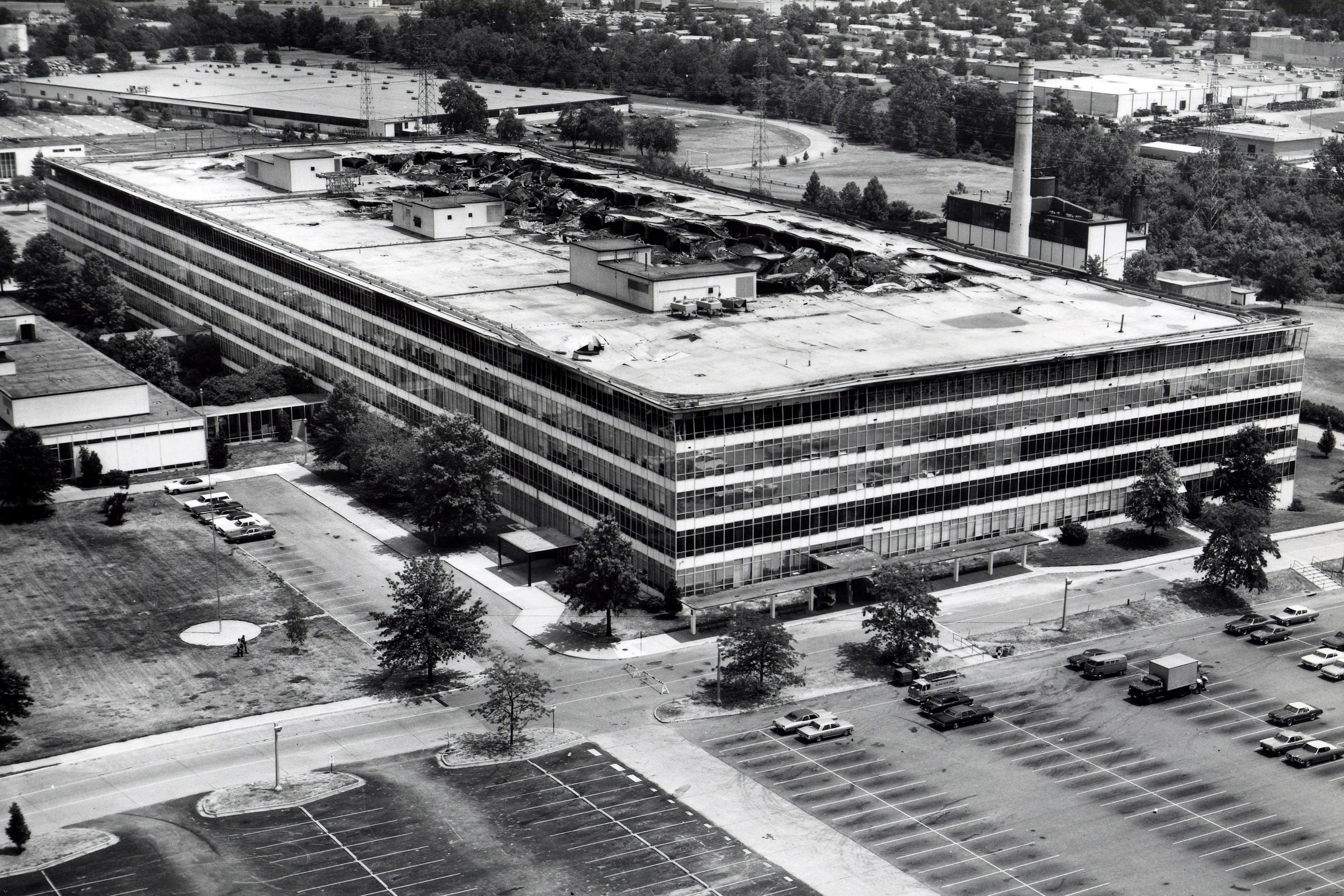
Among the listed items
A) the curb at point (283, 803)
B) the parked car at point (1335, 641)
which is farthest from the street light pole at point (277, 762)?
the parked car at point (1335, 641)

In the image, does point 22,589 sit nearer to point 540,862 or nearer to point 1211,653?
point 540,862

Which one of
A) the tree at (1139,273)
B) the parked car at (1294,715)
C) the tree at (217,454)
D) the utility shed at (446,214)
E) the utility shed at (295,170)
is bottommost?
the parked car at (1294,715)

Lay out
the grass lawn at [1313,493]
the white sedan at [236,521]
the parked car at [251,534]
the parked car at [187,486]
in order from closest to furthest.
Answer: the parked car at [251,534] < the white sedan at [236,521] < the grass lawn at [1313,493] < the parked car at [187,486]

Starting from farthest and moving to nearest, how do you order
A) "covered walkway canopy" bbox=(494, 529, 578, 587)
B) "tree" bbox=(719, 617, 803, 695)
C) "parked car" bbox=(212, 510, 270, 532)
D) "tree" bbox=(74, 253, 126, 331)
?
"tree" bbox=(74, 253, 126, 331)
"parked car" bbox=(212, 510, 270, 532)
"covered walkway canopy" bbox=(494, 529, 578, 587)
"tree" bbox=(719, 617, 803, 695)

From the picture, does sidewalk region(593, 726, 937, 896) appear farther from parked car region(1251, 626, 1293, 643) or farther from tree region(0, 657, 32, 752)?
parked car region(1251, 626, 1293, 643)

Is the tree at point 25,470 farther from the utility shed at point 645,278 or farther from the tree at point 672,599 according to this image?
the tree at point 672,599

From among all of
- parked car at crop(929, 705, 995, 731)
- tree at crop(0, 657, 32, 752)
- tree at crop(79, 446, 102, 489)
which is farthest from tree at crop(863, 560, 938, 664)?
tree at crop(79, 446, 102, 489)

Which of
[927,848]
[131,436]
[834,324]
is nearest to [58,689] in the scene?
[131,436]
